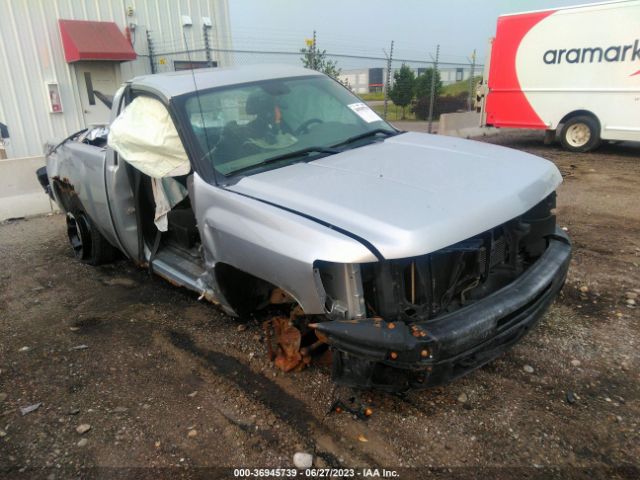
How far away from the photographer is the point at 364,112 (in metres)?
3.91

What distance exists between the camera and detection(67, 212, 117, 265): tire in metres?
4.85

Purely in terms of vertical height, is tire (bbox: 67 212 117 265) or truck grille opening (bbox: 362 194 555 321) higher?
truck grille opening (bbox: 362 194 555 321)

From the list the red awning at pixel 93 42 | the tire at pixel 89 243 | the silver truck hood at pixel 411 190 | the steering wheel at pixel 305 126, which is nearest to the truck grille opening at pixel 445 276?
the silver truck hood at pixel 411 190

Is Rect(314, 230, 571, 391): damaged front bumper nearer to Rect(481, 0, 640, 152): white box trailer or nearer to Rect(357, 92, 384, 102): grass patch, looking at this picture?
Rect(481, 0, 640, 152): white box trailer

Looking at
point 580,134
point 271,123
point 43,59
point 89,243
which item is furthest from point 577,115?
point 43,59

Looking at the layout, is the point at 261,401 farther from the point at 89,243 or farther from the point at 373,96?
the point at 373,96

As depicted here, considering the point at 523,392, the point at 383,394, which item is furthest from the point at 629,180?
the point at 383,394

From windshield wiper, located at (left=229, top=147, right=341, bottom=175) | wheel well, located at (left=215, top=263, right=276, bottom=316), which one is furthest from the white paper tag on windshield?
wheel well, located at (left=215, top=263, right=276, bottom=316)

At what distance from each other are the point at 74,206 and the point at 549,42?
9.76 metres

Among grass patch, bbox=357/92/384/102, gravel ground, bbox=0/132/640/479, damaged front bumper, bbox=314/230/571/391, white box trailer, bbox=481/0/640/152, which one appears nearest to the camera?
damaged front bumper, bbox=314/230/571/391

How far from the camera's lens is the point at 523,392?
111 inches

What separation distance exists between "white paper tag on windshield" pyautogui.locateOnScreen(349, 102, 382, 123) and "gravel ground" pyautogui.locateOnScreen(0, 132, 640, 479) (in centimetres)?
180

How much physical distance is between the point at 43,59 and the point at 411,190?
433 inches

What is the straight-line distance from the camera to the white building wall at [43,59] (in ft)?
33.7
